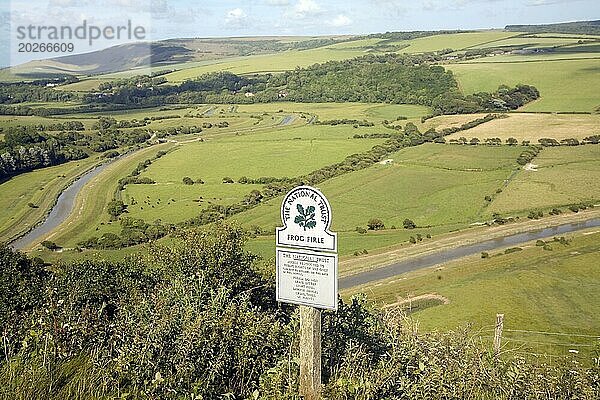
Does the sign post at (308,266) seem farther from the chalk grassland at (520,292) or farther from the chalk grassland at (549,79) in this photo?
the chalk grassland at (549,79)

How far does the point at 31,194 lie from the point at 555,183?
139 feet

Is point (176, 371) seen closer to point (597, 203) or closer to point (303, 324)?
point (303, 324)

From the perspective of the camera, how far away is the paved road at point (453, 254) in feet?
105

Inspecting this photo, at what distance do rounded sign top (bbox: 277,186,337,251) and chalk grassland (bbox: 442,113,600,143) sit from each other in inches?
2388

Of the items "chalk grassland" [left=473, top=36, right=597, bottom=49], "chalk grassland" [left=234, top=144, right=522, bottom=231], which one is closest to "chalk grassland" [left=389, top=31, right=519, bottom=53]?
"chalk grassland" [left=473, top=36, right=597, bottom=49]

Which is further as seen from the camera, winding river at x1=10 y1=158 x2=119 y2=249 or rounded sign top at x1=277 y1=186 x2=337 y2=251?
winding river at x1=10 y1=158 x2=119 y2=249

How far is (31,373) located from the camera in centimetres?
512

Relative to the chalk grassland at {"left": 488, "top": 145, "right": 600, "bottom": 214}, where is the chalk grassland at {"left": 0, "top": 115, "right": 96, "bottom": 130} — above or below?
above

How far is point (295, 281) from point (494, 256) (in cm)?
3036

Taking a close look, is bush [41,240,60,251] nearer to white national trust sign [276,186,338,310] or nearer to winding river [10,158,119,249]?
winding river [10,158,119,249]

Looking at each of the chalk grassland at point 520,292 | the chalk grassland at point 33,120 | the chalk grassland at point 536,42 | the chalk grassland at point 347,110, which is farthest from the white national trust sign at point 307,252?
the chalk grassland at point 536,42

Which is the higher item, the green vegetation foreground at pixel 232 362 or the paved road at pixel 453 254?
the green vegetation foreground at pixel 232 362

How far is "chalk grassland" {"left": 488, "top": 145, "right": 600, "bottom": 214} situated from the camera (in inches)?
1721

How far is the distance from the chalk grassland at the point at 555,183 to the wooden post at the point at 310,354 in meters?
39.4
